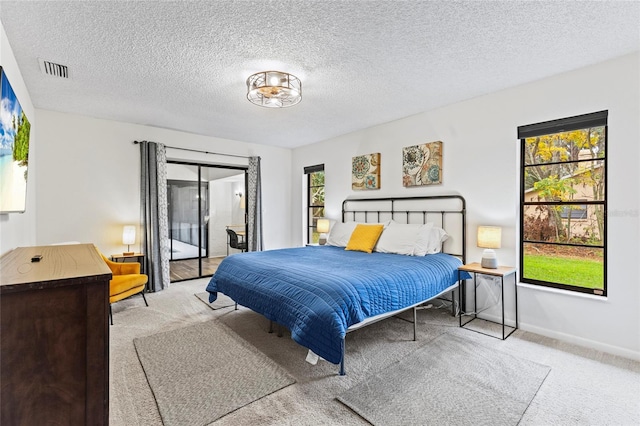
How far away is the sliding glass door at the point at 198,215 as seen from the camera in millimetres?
5332

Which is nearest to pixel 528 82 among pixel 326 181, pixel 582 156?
pixel 582 156

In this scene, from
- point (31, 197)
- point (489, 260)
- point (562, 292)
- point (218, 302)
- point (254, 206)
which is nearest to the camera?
point (562, 292)

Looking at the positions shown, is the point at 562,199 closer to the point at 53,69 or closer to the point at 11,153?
the point at 11,153

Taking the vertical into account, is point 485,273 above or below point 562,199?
below

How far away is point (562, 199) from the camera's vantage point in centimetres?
346

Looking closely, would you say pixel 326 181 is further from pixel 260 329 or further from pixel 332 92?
pixel 260 329

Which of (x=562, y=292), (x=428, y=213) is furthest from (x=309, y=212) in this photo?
(x=562, y=292)

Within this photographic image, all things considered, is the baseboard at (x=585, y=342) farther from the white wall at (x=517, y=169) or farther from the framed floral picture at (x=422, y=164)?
the framed floral picture at (x=422, y=164)

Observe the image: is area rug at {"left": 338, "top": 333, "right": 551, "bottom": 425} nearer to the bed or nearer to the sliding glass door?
the bed

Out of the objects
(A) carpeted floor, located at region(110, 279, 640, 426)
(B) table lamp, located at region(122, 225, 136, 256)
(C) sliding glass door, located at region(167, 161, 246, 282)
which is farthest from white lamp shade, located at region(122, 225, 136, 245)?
(A) carpeted floor, located at region(110, 279, 640, 426)

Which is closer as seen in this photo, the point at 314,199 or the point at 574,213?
the point at 574,213

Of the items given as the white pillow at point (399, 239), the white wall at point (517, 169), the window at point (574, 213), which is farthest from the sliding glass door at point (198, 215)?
the window at point (574, 213)

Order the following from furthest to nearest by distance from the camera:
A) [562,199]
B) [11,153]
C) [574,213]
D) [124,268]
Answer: [574,213], [124,268], [562,199], [11,153]

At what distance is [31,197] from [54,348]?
3.44 meters
